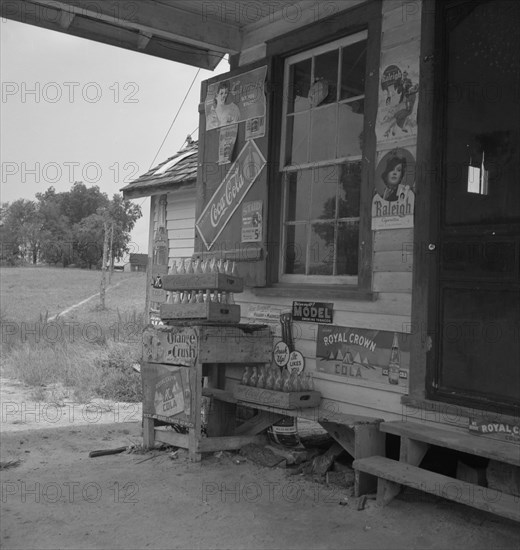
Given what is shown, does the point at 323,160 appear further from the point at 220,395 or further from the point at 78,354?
the point at 78,354

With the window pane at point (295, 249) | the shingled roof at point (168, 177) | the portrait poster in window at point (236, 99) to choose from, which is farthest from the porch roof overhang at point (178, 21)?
the shingled roof at point (168, 177)

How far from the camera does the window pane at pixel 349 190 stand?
5.38m

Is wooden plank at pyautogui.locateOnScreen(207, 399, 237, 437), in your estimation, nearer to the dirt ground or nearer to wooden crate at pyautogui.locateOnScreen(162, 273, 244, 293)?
the dirt ground

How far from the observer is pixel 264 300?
609 cm

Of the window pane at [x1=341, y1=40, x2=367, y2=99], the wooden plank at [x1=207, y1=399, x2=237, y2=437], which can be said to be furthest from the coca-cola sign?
the wooden plank at [x1=207, y1=399, x2=237, y2=437]

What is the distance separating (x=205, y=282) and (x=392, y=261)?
1.77 metres

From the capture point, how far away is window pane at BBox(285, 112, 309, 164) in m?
5.91

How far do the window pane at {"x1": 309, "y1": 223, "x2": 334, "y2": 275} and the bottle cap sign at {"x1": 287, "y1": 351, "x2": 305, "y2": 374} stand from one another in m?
0.75

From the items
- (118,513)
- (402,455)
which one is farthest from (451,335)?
(118,513)

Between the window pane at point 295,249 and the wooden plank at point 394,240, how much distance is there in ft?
3.19

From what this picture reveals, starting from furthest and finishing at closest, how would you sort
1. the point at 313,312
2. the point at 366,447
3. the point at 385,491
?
the point at 313,312 < the point at 366,447 < the point at 385,491

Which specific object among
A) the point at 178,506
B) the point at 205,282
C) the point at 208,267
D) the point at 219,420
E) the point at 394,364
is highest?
the point at 208,267

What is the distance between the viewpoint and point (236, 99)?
21.2 feet

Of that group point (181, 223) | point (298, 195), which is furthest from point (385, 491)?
point (181, 223)
